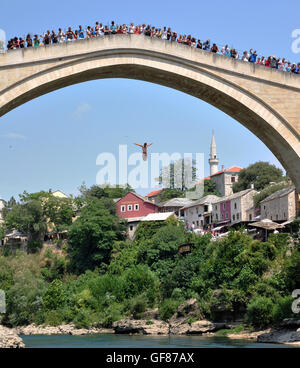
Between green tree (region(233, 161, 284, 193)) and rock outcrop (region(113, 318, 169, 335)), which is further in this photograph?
green tree (region(233, 161, 284, 193))

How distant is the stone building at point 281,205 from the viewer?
3953 cm

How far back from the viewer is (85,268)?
147 feet

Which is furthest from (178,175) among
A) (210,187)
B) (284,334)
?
(284,334)

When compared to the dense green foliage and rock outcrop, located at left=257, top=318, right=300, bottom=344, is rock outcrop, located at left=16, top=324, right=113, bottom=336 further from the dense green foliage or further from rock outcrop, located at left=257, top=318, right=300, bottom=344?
rock outcrop, located at left=257, top=318, right=300, bottom=344

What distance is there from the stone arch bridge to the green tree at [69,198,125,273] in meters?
28.5

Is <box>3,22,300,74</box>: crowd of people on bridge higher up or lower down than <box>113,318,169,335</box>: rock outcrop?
higher up

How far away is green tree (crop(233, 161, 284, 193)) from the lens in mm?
55188

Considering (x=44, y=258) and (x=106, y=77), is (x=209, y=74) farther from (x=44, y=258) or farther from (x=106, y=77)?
(x=44, y=258)

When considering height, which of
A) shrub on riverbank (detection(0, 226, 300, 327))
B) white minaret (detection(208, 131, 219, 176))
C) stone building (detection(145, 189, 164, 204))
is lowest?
shrub on riverbank (detection(0, 226, 300, 327))

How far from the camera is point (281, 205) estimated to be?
134ft

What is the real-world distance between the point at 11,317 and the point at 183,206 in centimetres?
2264

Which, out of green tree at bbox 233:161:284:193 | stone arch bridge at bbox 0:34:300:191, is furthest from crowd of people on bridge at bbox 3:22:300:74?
green tree at bbox 233:161:284:193

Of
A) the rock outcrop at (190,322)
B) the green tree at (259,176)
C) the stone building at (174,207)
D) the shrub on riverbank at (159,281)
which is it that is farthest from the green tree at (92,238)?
the green tree at (259,176)

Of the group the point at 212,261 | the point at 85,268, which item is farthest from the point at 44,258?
the point at 212,261
